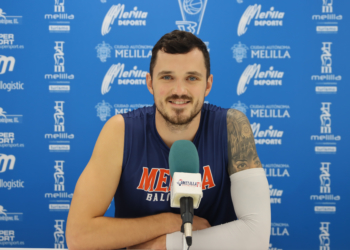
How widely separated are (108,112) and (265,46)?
5.63ft

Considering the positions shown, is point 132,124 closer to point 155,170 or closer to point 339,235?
point 155,170

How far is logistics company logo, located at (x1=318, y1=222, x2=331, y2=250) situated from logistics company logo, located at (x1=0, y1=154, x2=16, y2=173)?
313cm

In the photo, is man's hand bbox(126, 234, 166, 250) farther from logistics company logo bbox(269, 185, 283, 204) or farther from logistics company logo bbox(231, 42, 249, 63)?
logistics company logo bbox(231, 42, 249, 63)

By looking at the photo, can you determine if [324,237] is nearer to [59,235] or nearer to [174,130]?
[174,130]

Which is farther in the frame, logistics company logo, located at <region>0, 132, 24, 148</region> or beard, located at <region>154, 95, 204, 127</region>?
logistics company logo, located at <region>0, 132, 24, 148</region>

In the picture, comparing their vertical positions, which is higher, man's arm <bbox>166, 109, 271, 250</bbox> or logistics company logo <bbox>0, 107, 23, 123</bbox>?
logistics company logo <bbox>0, 107, 23, 123</bbox>

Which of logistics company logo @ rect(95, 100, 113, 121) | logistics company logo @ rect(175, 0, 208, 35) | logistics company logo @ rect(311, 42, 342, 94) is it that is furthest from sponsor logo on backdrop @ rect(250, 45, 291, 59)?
logistics company logo @ rect(95, 100, 113, 121)

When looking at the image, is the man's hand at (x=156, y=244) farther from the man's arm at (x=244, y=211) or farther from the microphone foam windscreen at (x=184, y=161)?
the microphone foam windscreen at (x=184, y=161)

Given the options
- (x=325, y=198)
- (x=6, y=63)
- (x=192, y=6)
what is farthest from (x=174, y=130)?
(x=6, y=63)

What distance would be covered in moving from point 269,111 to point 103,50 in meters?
1.79

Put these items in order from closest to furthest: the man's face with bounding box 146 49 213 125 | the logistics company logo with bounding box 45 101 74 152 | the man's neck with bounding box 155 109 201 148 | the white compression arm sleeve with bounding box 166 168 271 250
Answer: the white compression arm sleeve with bounding box 166 168 271 250 → the man's face with bounding box 146 49 213 125 → the man's neck with bounding box 155 109 201 148 → the logistics company logo with bounding box 45 101 74 152

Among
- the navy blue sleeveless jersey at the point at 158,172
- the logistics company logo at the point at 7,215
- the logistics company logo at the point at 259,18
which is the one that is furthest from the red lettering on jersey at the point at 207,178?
the logistics company logo at the point at 7,215

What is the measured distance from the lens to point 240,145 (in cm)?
118

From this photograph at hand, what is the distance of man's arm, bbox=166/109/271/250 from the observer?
3.11ft
